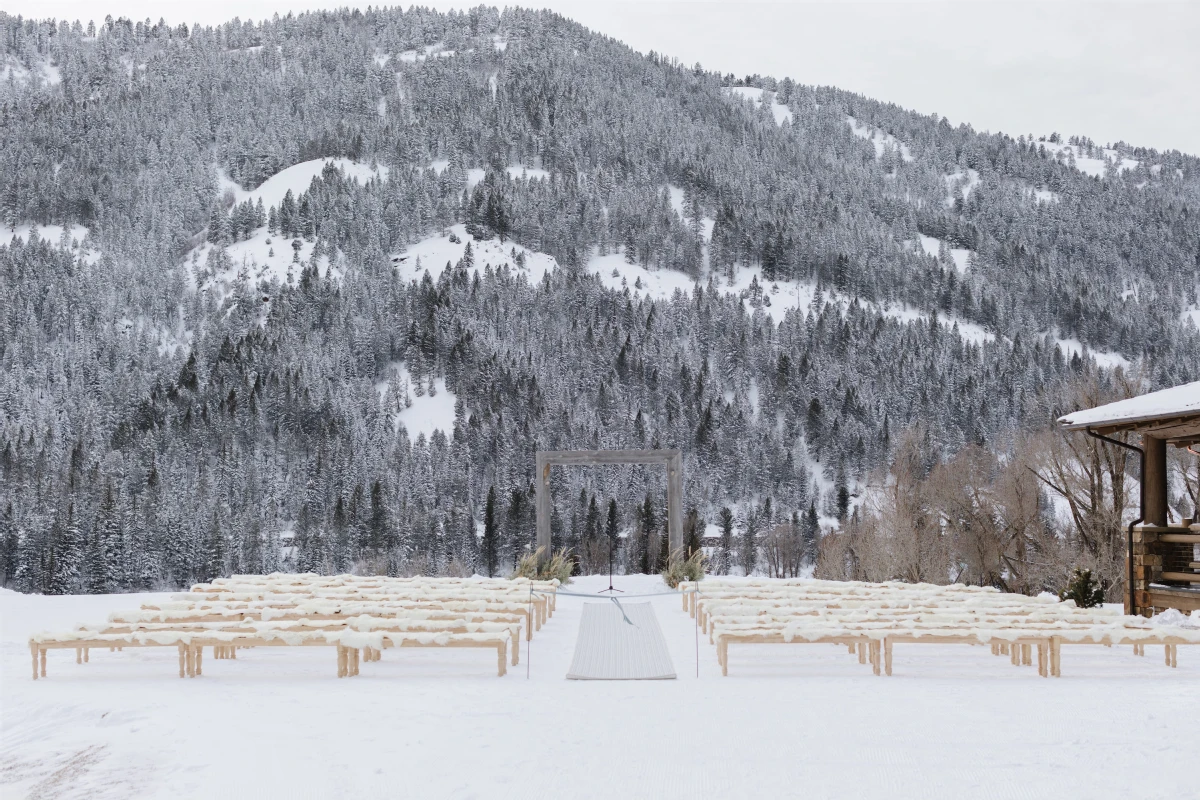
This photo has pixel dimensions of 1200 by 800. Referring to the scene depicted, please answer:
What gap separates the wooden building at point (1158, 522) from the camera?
12.5m

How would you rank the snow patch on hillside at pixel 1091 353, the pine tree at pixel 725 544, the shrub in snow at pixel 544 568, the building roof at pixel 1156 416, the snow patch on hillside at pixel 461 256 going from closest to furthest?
the building roof at pixel 1156 416, the shrub in snow at pixel 544 568, the pine tree at pixel 725 544, the snow patch on hillside at pixel 1091 353, the snow patch on hillside at pixel 461 256

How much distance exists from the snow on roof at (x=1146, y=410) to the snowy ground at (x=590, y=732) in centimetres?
379

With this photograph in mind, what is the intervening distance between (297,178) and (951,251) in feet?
322

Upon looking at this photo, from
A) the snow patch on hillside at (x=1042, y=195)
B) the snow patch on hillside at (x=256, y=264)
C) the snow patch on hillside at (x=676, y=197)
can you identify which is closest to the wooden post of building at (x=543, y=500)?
the snow patch on hillside at (x=256, y=264)

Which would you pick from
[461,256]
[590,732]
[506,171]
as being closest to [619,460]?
[590,732]

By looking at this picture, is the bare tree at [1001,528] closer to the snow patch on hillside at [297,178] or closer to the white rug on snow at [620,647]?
the white rug on snow at [620,647]

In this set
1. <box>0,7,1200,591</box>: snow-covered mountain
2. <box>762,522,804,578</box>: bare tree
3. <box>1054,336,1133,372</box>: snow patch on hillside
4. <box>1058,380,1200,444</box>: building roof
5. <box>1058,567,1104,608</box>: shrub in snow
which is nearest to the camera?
<box>1058,380,1200,444</box>: building roof

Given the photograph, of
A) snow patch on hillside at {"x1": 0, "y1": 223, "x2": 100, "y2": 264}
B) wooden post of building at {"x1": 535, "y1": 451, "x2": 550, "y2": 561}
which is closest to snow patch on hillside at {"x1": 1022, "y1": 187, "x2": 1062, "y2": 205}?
snow patch on hillside at {"x1": 0, "y1": 223, "x2": 100, "y2": 264}

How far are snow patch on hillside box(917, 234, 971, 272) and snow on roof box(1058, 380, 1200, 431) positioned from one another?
433 ft

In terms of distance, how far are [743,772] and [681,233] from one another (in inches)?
5033

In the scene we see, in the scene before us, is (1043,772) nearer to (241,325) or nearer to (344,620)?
(344,620)

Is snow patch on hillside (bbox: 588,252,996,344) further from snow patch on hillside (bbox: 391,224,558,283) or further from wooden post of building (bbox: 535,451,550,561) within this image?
wooden post of building (bbox: 535,451,550,561)

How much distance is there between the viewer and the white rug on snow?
9328 millimetres

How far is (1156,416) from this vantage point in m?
12.4
